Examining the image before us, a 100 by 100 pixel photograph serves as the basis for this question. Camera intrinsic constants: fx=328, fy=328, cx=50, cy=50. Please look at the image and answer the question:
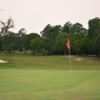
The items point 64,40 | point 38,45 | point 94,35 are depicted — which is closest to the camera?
point 94,35

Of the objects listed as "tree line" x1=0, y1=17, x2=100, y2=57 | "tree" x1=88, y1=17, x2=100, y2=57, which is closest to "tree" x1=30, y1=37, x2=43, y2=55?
"tree line" x1=0, y1=17, x2=100, y2=57

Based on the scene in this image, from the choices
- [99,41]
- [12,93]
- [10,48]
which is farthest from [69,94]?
[10,48]

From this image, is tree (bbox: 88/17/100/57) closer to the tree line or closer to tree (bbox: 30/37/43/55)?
the tree line

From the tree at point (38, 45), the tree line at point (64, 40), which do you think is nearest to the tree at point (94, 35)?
the tree line at point (64, 40)

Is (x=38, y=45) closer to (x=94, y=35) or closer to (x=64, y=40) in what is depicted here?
(x=64, y=40)

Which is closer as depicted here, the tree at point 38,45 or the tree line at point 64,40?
the tree line at point 64,40

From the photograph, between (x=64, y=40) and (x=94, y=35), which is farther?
(x=64, y=40)

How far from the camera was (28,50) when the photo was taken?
136250mm

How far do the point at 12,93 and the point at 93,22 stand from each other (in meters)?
83.1

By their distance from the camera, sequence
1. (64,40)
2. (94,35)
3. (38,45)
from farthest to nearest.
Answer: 1. (38,45)
2. (64,40)
3. (94,35)

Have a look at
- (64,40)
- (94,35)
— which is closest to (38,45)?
(64,40)

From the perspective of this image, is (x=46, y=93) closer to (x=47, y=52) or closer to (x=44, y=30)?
(x=47, y=52)

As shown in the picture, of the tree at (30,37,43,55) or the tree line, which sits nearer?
the tree line

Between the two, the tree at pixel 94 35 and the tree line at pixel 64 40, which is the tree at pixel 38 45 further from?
the tree at pixel 94 35
